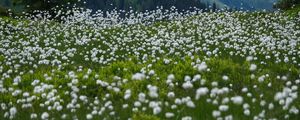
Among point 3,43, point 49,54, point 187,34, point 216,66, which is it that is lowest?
point 216,66

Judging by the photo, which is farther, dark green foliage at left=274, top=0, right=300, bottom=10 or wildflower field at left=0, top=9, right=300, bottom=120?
dark green foliage at left=274, top=0, right=300, bottom=10

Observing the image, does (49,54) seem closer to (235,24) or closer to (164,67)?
(164,67)

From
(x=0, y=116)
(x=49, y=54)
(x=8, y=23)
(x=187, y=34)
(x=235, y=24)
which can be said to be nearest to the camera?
(x=0, y=116)

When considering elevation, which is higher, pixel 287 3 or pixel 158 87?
pixel 287 3

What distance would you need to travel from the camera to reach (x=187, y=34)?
24828 millimetres

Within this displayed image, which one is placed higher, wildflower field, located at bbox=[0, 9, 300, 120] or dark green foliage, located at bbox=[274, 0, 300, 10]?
dark green foliage, located at bbox=[274, 0, 300, 10]

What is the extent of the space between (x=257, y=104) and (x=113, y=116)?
2.83 meters

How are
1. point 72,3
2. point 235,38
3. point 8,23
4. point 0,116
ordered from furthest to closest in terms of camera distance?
1. point 72,3
2. point 8,23
3. point 235,38
4. point 0,116

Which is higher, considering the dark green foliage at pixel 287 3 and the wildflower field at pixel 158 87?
the dark green foliage at pixel 287 3

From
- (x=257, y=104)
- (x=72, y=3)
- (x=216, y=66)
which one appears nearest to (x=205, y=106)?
(x=257, y=104)

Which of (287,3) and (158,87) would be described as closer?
(158,87)

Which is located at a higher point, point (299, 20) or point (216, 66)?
point (299, 20)

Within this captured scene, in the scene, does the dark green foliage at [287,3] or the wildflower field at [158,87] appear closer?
the wildflower field at [158,87]

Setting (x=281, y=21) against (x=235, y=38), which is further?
(x=281, y=21)
